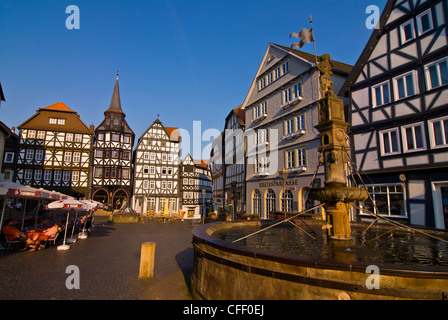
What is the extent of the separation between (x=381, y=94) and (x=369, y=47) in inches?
129

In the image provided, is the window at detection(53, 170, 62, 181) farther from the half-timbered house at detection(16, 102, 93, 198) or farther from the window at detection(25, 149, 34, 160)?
the window at detection(25, 149, 34, 160)

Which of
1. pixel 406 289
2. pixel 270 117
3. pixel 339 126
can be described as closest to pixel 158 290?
pixel 406 289

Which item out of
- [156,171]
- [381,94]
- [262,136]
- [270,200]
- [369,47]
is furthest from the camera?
[156,171]

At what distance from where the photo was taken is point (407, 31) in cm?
1488

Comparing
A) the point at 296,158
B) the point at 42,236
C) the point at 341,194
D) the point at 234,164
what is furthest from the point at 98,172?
the point at 341,194

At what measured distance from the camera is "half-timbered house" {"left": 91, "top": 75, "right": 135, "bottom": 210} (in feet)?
135

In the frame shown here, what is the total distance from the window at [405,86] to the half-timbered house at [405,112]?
5cm

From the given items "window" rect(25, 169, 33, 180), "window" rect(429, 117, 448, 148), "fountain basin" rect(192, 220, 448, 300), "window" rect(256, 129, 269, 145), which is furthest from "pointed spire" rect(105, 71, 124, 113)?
"fountain basin" rect(192, 220, 448, 300)

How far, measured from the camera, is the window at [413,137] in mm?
13558

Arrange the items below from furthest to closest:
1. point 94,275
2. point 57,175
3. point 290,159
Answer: point 57,175 → point 290,159 → point 94,275

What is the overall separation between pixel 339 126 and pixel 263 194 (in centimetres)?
1813

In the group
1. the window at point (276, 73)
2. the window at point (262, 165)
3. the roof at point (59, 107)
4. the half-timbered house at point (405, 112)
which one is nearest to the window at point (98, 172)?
the roof at point (59, 107)

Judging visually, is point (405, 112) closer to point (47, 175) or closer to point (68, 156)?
point (68, 156)
